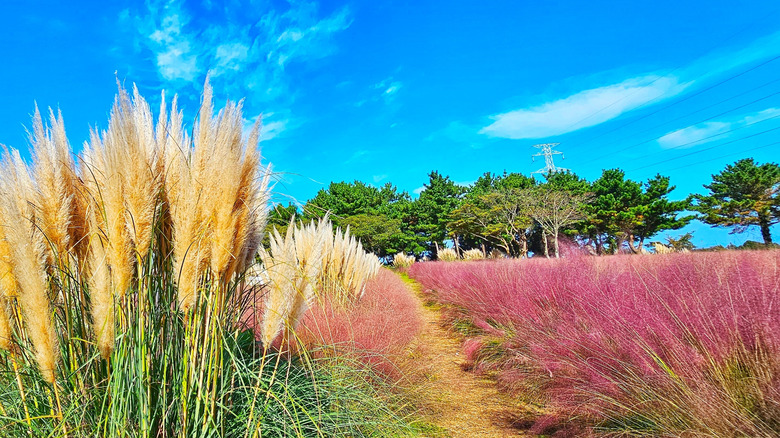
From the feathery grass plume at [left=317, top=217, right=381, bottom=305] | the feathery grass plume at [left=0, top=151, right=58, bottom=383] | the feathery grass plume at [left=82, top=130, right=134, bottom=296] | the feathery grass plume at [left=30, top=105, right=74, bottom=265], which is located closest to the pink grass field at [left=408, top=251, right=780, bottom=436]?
the feathery grass plume at [left=82, top=130, right=134, bottom=296]

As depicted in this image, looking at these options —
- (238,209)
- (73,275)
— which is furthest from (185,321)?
(73,275)

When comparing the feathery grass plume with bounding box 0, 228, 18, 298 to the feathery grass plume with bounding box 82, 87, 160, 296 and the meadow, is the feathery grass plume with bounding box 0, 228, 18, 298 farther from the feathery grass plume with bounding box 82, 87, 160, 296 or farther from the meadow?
the feathery grass plume with bounding box 82, 87, 160, 296

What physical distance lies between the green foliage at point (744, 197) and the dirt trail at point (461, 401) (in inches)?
1427

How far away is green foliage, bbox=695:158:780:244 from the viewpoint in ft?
97.9

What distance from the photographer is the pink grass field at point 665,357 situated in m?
1.59

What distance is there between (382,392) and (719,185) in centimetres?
4270

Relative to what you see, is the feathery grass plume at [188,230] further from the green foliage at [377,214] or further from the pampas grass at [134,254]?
the green foliage at [377,214]

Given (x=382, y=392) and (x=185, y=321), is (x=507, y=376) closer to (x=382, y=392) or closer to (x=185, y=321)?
(x=382, y=392)

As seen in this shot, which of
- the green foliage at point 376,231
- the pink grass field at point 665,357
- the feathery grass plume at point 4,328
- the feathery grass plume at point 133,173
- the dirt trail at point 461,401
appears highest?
the green foliage at point 376,231

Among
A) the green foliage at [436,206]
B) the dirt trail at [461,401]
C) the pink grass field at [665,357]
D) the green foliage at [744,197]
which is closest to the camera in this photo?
the pink grass field at [665,357]

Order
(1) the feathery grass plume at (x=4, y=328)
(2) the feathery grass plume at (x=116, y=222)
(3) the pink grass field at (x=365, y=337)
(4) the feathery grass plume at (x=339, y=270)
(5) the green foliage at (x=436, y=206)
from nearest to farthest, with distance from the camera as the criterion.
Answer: (2) the feathery grass plume at (x=116, y=222)
(1) the feathery grass plume at (x=4, y=328)
(3) the pink grass field at (x=365, y=337)
(4) the feathery grass plume at (x=339, y=270)
(5) the green foliage at (x=436, y=206)

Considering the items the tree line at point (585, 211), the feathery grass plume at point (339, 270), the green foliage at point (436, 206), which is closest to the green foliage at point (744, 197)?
the tree line at point (585, 211)

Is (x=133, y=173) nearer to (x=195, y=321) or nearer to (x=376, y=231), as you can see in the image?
(x=195, y=321)

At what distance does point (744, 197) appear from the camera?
102 ft
